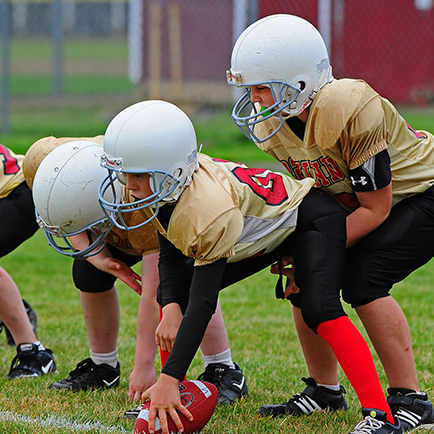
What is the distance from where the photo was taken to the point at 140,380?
3.62 meters

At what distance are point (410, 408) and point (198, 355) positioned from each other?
147 cm

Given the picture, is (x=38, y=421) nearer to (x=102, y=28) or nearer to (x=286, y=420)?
(x=286, y=420)

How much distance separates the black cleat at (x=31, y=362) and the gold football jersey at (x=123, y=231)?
2.69 feet

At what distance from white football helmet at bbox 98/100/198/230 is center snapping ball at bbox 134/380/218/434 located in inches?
27.3

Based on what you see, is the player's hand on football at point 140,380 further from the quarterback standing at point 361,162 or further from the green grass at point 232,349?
the quarterback standing at point 361,162

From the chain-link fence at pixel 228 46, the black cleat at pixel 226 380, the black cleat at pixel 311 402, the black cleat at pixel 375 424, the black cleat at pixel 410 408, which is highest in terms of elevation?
the black cleat at pixel 375 424

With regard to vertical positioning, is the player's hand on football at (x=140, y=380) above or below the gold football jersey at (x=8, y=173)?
below

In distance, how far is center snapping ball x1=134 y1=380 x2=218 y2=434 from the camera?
3090 millimetres

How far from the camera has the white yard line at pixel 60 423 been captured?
3223 mm

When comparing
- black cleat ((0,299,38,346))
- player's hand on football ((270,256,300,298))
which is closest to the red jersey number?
black cleat ((0,299,38,346))

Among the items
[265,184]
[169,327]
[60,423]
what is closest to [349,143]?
[265,184]

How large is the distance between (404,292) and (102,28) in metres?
18.4

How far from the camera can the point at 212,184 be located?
120 inches

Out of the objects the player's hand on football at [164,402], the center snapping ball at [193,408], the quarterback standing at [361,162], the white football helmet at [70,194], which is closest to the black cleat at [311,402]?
the quarterback standing at [361,162]
